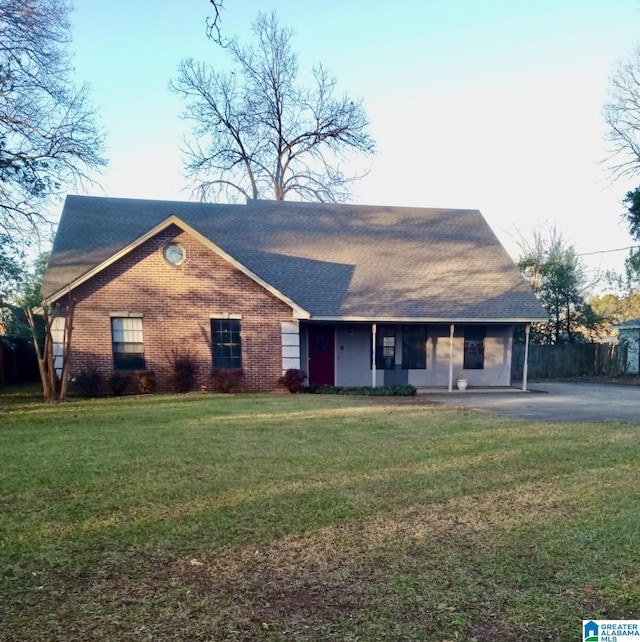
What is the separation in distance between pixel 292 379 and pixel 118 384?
504cm

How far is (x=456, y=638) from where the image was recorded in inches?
100

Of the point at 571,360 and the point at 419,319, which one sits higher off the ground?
the point at 419,319

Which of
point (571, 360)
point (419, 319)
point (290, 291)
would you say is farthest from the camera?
point (571, 360)

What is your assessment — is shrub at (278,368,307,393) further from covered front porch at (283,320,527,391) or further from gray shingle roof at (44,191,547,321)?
gray shingle roof at (44,191,547,321)

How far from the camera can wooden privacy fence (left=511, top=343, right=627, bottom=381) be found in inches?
836

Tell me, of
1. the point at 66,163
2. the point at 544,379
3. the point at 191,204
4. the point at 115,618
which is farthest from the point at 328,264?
the point at 115,618

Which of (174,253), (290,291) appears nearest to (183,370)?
(174,253)

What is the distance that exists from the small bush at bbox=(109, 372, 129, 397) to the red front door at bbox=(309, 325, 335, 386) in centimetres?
592

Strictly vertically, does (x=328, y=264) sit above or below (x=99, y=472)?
above

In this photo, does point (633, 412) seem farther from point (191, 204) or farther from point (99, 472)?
point (191, 204)

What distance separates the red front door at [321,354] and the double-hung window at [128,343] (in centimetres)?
551

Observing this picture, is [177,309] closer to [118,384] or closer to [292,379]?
[118,384]

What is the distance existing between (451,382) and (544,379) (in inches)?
323

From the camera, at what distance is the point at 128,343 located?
1381cm
